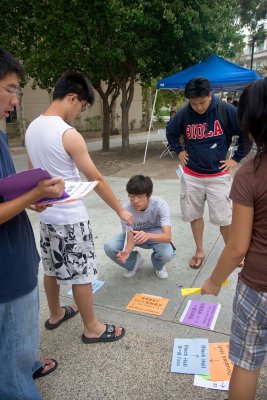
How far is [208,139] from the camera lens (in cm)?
317

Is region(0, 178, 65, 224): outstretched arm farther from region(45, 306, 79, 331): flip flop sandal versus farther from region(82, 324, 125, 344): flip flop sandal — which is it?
region(45, 306, 79, 331): flip flop sandal

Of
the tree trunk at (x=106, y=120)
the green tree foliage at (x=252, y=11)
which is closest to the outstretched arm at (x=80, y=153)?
the tree trunk at (x=106, y=120)

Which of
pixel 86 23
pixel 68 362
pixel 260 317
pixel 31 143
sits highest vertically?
pixel 86 23

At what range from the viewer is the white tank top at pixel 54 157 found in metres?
2.03

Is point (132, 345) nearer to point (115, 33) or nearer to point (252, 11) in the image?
point (115, 33)

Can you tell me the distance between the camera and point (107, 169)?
914 cm

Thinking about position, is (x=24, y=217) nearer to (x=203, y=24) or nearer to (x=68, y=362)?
(x=68, y=362)

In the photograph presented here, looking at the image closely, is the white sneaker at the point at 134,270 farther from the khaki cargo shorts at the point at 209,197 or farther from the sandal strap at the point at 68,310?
the sandal strap at the point at 68,310

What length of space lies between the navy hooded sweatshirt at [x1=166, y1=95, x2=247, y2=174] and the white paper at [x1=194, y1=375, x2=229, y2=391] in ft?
5.88

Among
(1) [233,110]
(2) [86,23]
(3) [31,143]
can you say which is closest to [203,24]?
(2) [86,23]

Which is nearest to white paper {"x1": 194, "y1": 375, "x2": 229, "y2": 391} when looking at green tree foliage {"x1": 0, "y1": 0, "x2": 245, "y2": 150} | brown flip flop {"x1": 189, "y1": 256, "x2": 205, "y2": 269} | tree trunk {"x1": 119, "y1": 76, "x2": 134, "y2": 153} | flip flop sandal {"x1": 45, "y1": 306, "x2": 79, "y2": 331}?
flip flop sandal {"x1": 45, "y1": 306, "x2": 79, "y2": 331}

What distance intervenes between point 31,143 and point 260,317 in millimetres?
1534

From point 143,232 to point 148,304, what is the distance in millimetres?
569

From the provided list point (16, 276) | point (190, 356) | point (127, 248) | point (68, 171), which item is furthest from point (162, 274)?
point (16, 276)
